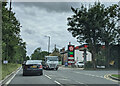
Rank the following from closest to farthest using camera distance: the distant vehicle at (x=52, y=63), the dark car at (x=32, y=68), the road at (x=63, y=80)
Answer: the road at (x=63, y=80) → the dark car at (x=32, y=68) → the distant vehicle at (x=52, y=63)

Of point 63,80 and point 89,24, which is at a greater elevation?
point 89,24

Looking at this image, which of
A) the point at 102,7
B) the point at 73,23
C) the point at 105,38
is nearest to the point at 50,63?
the point at 73,23

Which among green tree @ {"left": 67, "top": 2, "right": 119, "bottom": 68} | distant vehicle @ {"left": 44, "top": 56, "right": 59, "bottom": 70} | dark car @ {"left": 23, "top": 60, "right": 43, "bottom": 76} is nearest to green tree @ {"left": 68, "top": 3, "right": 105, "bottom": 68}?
green tree @ {"left": 67, "top": 2, "right": 119, "bottom": 68}

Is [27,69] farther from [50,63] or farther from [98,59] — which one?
[98,59]

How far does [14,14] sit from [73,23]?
10348mm

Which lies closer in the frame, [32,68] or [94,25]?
[32,68]

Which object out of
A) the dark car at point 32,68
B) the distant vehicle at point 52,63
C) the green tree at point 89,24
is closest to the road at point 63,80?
the dark car at point 32,68

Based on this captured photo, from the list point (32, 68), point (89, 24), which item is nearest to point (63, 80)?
point (32, 68)

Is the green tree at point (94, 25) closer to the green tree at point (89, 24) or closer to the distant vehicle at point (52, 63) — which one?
the green tree at point (89, 24)

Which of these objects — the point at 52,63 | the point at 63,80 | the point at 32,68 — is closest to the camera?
the point at 63,80

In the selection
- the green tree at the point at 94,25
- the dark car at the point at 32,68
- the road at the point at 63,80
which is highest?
the green tree at the point at 94,25

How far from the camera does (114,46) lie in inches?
1654

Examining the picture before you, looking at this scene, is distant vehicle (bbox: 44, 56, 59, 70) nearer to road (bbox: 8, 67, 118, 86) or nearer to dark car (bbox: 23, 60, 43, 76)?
dark car (bbox: 23, 60, 43, 76)

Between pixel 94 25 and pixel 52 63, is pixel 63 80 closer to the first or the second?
pixel 52 63
